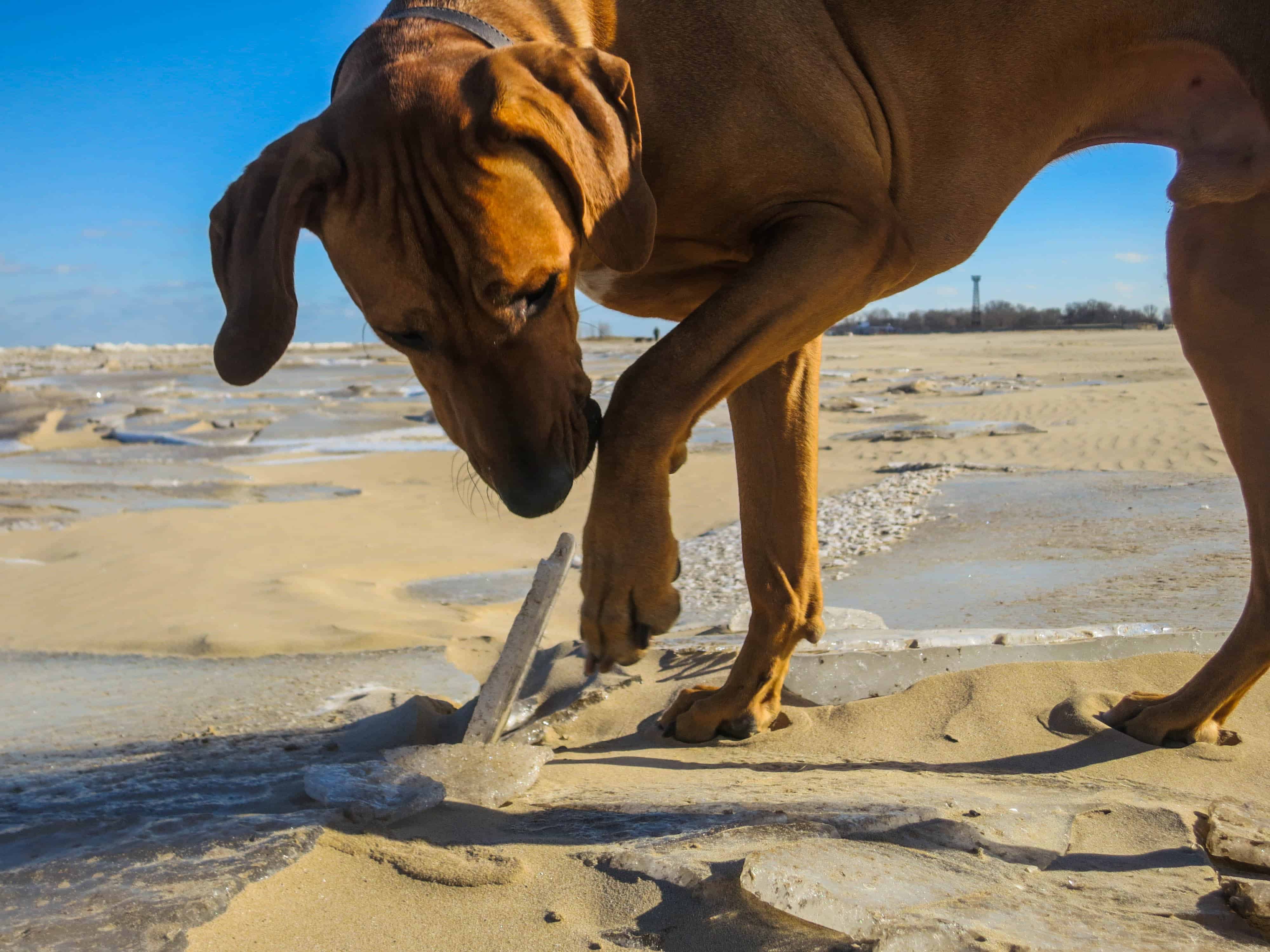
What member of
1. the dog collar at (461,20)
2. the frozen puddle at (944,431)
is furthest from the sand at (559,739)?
the frozen puddle at (944,431)

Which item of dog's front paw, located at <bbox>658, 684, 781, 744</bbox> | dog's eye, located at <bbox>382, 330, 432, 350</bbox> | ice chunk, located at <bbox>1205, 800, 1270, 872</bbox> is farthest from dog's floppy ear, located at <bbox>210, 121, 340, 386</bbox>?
ice chunk, located at <bbox>1205, 800, 1270, 872</bbox>

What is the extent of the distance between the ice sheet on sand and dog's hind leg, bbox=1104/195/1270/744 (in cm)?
153

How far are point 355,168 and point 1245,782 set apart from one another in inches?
93.4

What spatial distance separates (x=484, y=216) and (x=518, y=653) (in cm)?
117

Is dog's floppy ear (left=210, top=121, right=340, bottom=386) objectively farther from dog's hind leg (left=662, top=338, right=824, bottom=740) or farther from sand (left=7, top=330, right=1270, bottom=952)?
dog's hind leg (left=662, top=338, right=824, bottom=740)

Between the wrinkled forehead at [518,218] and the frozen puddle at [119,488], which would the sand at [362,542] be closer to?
the frozen puddle at [119,488]

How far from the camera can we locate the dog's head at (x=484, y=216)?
1.98 meters

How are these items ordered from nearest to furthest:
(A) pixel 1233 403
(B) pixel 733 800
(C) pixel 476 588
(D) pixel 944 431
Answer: (B) pixel 733 800 → (A) pixel 1233 403 → (C) pixel 476 588 → (D) pixel 944 431

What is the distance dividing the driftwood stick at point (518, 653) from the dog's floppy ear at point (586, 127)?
2.94 feet

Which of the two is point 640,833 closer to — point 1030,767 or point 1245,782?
point 1030,767

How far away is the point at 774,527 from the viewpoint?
301 cm

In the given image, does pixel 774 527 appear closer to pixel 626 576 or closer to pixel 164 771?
pixel 626 576

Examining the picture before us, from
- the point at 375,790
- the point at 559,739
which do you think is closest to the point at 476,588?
the point at 559,739

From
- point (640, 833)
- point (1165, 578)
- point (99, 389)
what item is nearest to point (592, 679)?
point (640, 833)
